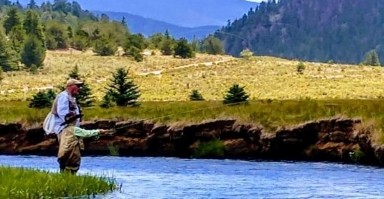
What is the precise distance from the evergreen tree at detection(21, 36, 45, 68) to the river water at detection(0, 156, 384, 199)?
88744mm

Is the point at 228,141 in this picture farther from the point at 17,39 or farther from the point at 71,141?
the point at 17,39

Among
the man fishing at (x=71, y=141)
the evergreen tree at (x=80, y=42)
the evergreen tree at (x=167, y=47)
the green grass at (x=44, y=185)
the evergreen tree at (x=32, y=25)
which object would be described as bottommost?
the green grass at (x=44, y=185)

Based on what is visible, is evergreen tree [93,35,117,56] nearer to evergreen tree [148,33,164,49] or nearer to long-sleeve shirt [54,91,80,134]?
evergreen tree [148,33,164,49]

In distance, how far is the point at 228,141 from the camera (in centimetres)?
4378

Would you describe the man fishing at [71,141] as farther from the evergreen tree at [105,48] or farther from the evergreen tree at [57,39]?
the evergreen tree at [57,39]

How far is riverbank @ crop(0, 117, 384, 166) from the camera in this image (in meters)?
40.4

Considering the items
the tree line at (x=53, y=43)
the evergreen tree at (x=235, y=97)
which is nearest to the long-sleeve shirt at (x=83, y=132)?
the evergreen tree at (x=235, y=97)

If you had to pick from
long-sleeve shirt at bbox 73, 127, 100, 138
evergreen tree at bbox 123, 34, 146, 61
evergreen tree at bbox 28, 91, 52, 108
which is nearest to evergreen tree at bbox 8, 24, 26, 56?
evergreen tree at bbox 123, 34, 146, 61

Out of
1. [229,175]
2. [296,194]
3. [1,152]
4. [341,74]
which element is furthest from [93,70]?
[296,194]

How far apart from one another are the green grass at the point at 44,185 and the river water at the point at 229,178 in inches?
18.2

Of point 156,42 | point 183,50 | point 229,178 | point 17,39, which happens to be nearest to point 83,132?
point 229,178

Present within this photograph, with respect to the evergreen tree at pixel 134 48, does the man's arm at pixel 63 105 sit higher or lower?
lower

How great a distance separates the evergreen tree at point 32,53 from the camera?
428 feet

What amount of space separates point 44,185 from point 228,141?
965 inches
